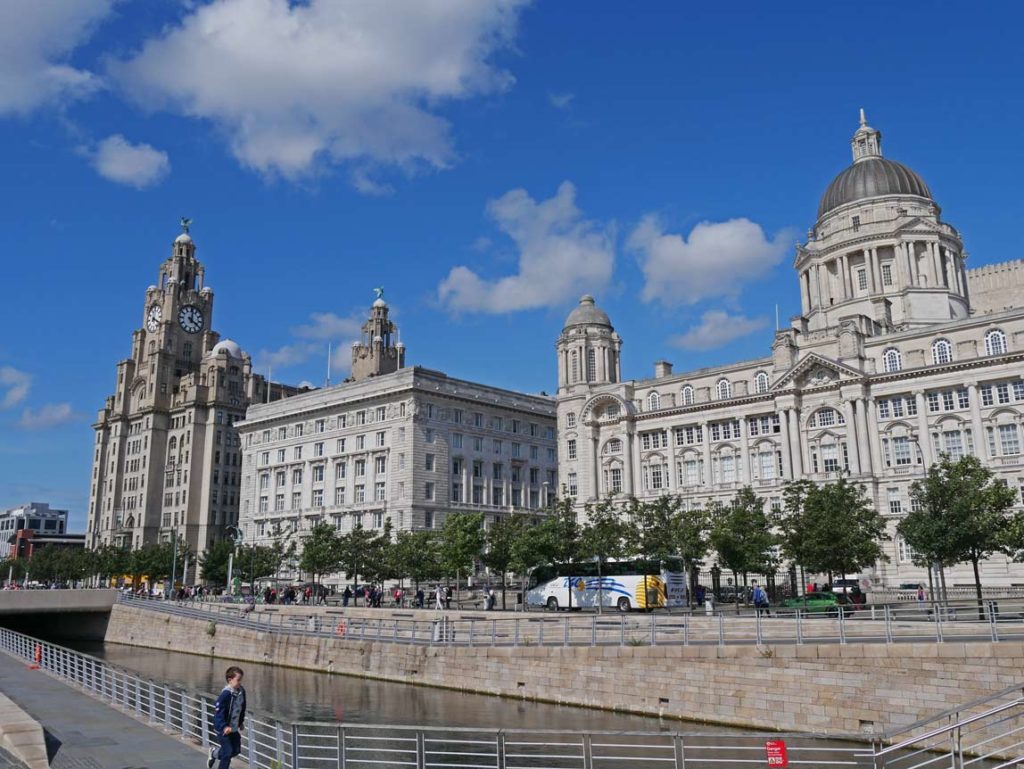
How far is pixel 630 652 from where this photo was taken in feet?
101

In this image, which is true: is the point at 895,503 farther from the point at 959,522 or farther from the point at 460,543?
the point at 460,543

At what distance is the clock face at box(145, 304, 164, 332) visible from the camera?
138125mm

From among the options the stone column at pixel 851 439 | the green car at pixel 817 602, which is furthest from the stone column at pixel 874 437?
the green car at pixel 817 602

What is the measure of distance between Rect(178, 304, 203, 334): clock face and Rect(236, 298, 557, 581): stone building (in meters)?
32.9

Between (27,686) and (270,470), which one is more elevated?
(270,470)

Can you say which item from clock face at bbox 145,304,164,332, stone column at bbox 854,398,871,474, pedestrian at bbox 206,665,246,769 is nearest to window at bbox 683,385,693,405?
stone column at bbox 854,398,871,474

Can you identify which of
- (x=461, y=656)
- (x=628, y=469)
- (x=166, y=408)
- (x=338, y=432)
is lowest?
(x=461, y=656)

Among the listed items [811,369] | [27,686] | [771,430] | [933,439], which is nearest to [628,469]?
[771,430]

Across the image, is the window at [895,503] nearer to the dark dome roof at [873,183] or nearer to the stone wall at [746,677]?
the dark dome roof at [873,183]

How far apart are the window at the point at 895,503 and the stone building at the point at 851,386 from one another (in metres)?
0.11

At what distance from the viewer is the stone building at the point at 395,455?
9294 centimetres

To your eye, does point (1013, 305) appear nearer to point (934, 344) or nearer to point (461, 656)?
point (934, 344)

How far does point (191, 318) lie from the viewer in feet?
459

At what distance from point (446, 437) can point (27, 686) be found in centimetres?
6838
